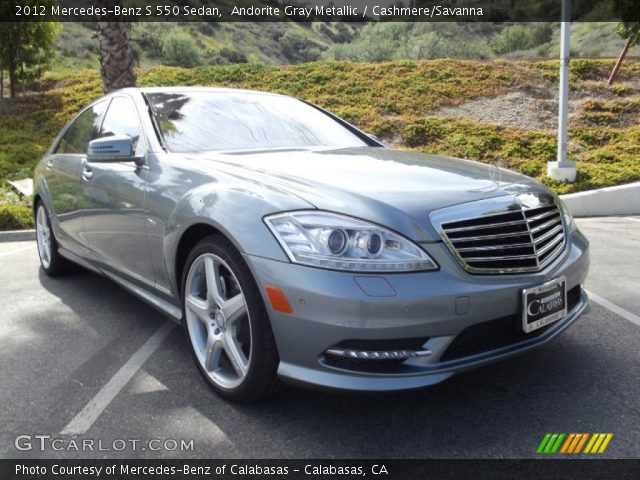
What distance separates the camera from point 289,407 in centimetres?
270

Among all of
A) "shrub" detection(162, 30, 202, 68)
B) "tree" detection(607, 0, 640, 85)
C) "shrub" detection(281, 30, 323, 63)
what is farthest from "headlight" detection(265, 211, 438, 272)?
"shrub" detection(281, 30, 323, 63)

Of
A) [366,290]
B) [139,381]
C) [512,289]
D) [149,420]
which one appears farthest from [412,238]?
[139,381]

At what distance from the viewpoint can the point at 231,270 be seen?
101 inches

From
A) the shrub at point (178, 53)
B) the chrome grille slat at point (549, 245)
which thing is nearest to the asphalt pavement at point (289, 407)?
the chrome grille slat at point (549, 245)

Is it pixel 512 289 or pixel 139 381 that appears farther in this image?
pixel 139 381

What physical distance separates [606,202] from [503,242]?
319 inches

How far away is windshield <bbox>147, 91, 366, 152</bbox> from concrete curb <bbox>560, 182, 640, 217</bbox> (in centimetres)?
661

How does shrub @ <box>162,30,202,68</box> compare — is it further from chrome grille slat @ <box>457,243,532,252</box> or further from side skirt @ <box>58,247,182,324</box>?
chrome grille slat @ <box>457,243,532,252</box>

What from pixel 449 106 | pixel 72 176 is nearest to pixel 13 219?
pixel 72 176

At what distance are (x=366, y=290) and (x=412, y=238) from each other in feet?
0.99

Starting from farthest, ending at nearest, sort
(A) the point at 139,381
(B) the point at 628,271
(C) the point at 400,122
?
(C) the point at 400,122, (B) the point at 628,271, (A) the point at 139,381

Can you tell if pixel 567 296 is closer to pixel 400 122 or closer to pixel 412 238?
pixel 412 238

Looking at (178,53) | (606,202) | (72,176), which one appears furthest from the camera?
(178,53)

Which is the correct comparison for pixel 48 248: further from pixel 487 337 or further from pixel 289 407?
pixel 487 337
